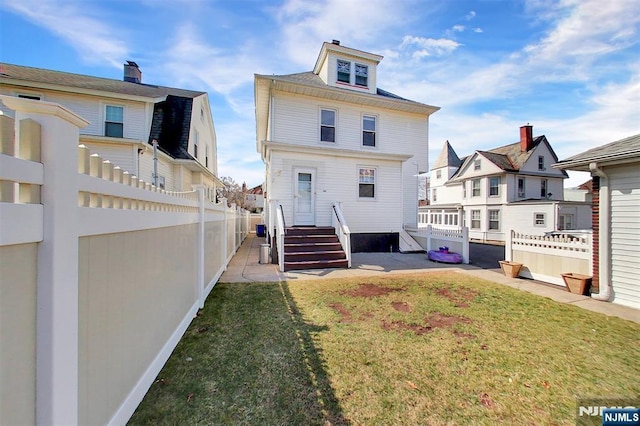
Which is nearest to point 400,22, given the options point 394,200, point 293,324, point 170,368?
point 394,200

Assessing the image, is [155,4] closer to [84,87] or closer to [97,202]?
[97,202]

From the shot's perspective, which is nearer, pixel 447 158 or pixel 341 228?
pixel 341 228

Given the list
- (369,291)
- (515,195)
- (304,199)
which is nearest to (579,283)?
(369,291)

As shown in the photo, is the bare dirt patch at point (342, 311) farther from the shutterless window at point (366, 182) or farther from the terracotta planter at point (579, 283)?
the shutterless window at point (366, 182)

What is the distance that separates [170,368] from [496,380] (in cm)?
365

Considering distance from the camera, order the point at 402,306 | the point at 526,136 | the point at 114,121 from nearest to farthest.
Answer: the point at 402,306 → the point at 114,121 → the point at 526,136

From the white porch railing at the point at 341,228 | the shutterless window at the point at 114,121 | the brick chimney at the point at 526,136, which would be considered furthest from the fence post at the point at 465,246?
the brick chimney at the point at 526,136

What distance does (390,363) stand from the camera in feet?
10.1

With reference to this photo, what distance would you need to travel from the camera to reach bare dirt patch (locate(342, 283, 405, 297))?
18.8ft

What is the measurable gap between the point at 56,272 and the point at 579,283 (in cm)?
878

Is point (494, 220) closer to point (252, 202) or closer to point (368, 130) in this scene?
point (368, 130)

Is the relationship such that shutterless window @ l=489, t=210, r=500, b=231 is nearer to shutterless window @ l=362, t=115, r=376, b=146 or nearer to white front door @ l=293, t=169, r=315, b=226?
shutterless window @ l=362, t=115, r=376, b=146

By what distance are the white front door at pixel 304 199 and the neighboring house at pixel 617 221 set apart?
8123 millimetres
